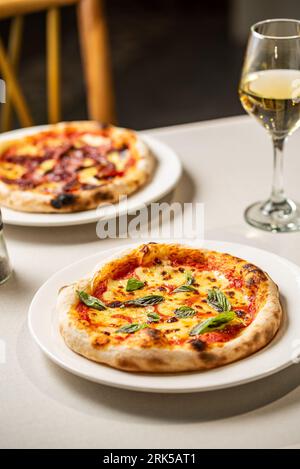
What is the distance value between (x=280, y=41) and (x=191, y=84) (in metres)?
4.17

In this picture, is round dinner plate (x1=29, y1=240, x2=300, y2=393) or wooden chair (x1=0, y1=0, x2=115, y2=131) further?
wooden chair (x1=0, y1=0, x2=115, y2=131)

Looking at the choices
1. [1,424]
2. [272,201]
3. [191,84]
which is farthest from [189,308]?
[191,84]

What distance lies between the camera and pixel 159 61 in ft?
19.7

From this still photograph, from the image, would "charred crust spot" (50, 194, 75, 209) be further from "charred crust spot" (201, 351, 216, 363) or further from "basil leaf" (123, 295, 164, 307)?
"charred crust spot" (201, 351, 216, 363)

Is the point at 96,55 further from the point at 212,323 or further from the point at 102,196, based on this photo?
the point at 212,323

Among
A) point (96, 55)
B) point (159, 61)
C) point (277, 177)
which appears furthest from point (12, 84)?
point (159, 61)

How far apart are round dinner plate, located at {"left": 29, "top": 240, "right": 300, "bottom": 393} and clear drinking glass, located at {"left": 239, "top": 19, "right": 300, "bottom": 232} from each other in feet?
0.93

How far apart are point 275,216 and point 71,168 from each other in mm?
557

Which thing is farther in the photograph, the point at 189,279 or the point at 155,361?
the point at 189,279

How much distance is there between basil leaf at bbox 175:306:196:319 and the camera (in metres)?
1.17

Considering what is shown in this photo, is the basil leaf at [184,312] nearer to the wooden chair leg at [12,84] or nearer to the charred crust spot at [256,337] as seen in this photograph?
the charred crust spot at [256,337]

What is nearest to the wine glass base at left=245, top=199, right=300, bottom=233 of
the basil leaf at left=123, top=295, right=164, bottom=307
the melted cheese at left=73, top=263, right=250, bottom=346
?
the melted cheese at left=73, top=263, right=250, bottom=346

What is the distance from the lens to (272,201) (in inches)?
63.4
